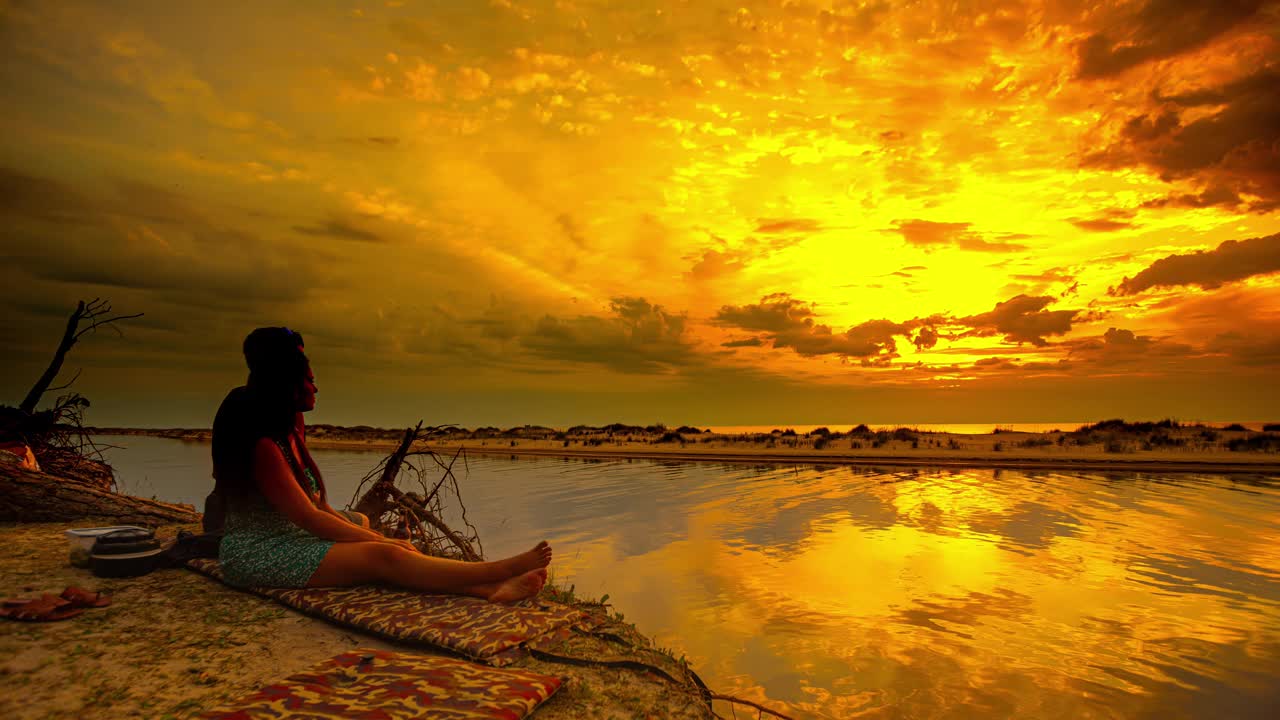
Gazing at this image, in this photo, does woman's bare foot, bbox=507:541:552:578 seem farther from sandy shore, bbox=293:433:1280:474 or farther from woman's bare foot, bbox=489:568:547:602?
sandy shore, bbox=293:433:1280:474

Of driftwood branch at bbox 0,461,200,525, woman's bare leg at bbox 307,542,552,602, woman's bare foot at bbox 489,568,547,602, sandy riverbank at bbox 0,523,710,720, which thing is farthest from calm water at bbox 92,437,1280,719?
driftwood branch at bbox 0,461,200,525

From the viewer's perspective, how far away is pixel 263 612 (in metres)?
4.77

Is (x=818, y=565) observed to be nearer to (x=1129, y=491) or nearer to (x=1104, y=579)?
(x=1104, y=579)

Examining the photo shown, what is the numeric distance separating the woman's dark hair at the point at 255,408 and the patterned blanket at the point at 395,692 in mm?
2006

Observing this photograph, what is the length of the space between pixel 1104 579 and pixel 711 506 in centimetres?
807

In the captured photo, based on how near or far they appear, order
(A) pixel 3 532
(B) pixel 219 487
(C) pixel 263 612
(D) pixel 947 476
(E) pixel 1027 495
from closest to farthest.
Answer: (C) pixel 263 612, (B) pixel 219 487, (A) pixel 3 532, (E) pixel 1027 495, (D) pixel 947 476

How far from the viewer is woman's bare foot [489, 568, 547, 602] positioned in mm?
5023

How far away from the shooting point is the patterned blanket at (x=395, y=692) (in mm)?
3100

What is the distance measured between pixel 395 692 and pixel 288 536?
2409mm

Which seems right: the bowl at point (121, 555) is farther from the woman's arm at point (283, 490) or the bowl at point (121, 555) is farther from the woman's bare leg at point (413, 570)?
the woman's bare leg at point (413, 570)

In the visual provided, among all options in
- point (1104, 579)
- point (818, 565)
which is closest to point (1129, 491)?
point (1104, 579)

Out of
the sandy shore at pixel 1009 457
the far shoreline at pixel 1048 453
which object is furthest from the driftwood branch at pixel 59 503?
the sandy shore at pixel 1009 457

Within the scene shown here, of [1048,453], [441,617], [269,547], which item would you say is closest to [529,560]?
[441,617]

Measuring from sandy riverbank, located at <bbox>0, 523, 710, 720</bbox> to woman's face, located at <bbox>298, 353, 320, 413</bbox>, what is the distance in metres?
1.56
